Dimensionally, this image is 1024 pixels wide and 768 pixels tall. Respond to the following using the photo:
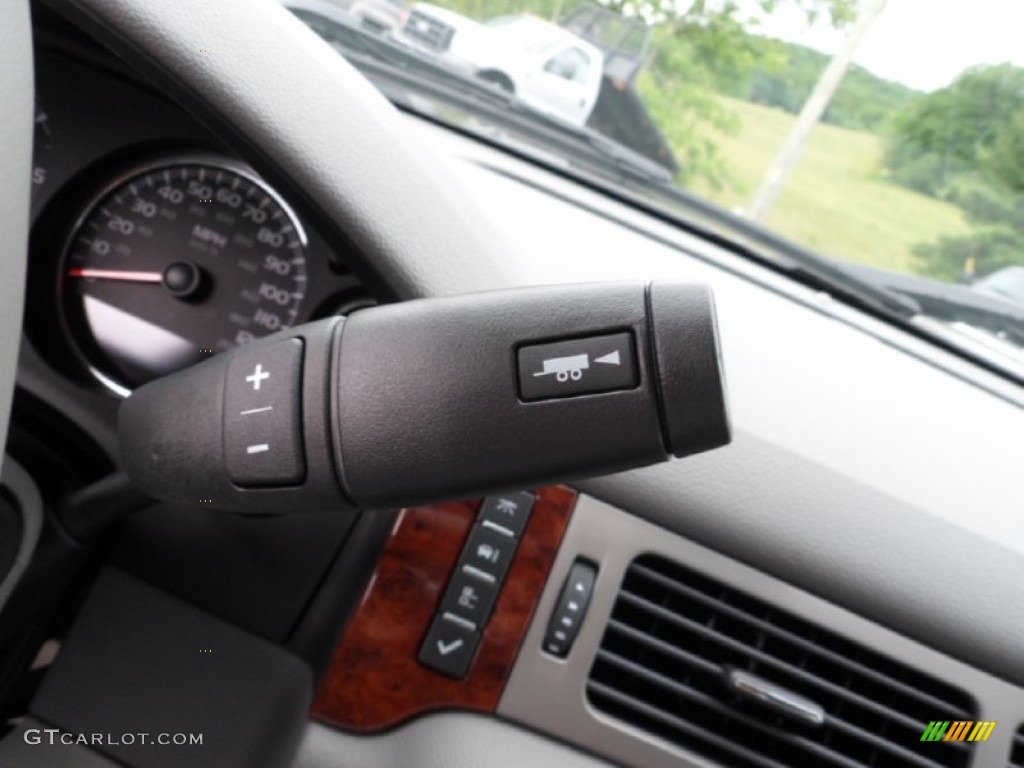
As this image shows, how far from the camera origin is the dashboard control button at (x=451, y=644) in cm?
113

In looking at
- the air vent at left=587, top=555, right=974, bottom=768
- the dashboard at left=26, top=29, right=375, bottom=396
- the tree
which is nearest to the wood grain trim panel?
the air vent at left=587, top=555, right=974, bottom=768

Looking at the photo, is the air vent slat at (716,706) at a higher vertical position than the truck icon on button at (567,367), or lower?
lower

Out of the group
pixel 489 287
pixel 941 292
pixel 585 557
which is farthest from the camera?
pixel 941 292

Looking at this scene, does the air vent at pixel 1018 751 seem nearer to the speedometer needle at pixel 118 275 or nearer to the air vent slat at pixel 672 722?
the air vent slat at pixel 672 722

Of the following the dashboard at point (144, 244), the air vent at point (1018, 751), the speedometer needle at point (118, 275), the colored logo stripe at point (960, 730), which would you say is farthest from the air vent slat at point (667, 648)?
the speedometer needle at point (118, 275)

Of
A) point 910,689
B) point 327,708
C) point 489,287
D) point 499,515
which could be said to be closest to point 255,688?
point 327,708

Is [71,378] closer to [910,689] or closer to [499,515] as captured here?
[499,515]

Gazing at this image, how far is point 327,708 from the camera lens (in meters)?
1.15

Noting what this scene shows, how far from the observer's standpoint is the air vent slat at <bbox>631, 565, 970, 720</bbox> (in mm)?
1128

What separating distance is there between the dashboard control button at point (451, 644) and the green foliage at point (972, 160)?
3.34 feet

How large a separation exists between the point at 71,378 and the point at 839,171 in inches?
50.8

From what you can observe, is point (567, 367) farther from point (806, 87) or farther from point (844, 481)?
point (806, 87)

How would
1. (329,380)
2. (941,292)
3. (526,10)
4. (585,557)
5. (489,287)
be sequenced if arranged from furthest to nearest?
(526,10) < (941,292) < (585,557) < (489,287) < (329,380)

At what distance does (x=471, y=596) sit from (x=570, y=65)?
38.9 inches
